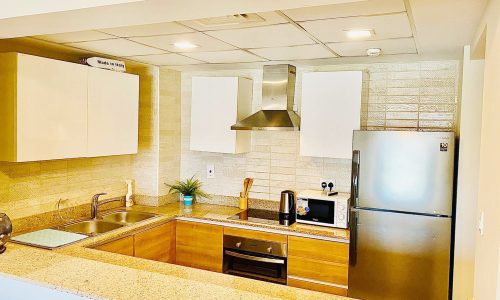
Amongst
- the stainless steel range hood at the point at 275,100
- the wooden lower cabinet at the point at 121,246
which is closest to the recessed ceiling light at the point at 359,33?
the stainless steel range hood at the point at 275,100

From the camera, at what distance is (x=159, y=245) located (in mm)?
3594

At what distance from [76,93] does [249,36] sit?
1.44 metres

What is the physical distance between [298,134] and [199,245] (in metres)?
1.36

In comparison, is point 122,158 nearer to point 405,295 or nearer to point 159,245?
point 159,245

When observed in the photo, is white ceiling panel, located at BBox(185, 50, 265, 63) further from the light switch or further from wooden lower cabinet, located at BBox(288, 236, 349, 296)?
the light switch

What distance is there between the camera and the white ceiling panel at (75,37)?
2.62 metres

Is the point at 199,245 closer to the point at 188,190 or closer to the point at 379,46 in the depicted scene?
the point at 188,190

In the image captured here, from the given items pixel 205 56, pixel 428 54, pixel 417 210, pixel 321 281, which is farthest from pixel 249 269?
pixel 428 54

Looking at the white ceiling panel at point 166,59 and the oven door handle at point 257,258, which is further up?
the white ceiling panel at point 166,59

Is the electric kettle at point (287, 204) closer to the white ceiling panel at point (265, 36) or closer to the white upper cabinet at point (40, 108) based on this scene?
the white ceiling panel at point (265, 36)

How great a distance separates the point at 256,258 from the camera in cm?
353

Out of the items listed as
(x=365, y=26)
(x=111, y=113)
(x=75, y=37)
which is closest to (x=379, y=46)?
(x=365, y=26)

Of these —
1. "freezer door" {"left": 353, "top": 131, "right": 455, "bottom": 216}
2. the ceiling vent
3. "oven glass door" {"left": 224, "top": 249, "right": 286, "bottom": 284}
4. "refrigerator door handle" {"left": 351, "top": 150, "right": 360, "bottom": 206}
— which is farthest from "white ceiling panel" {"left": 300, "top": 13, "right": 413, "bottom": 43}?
"oven glass door" {"left": 224, "top": 249, "right": 286, "bottom": 284}

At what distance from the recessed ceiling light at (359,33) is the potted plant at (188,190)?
2.37 m
